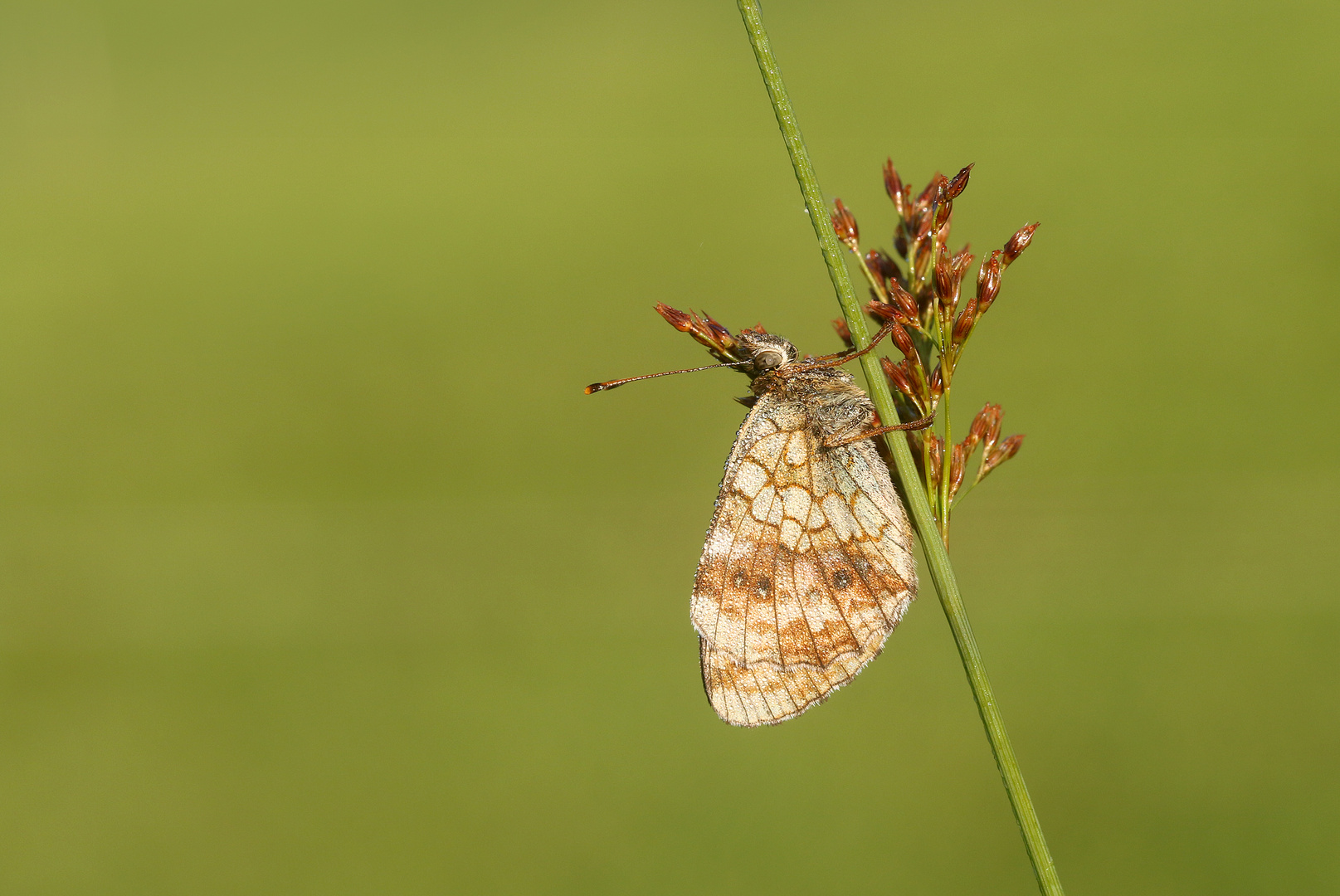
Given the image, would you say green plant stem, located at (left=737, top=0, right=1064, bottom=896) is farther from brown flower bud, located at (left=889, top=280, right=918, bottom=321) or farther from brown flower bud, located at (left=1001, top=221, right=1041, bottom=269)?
brown flower bud, located at (left=1001, top=221, right=1041, bottom=269)

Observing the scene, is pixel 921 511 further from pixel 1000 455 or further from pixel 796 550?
pixel 796 550

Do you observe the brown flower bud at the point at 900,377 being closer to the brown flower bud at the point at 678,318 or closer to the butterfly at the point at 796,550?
the butterfly at the point at 796,550

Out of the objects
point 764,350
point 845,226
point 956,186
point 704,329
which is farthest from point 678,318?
point 956,186

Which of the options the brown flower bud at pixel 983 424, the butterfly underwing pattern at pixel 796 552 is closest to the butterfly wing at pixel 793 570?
the butterfly underwing pattern at pixel 796 552

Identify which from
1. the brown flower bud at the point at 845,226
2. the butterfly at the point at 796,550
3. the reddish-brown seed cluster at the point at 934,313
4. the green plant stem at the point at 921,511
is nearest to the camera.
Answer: the green plant stem at the point at 921,511

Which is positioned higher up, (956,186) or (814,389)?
(956,186)

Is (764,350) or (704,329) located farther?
(764,350)

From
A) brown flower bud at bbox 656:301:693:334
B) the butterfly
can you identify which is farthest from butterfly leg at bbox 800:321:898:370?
brown flower bud at bbox 656:301:693:334
